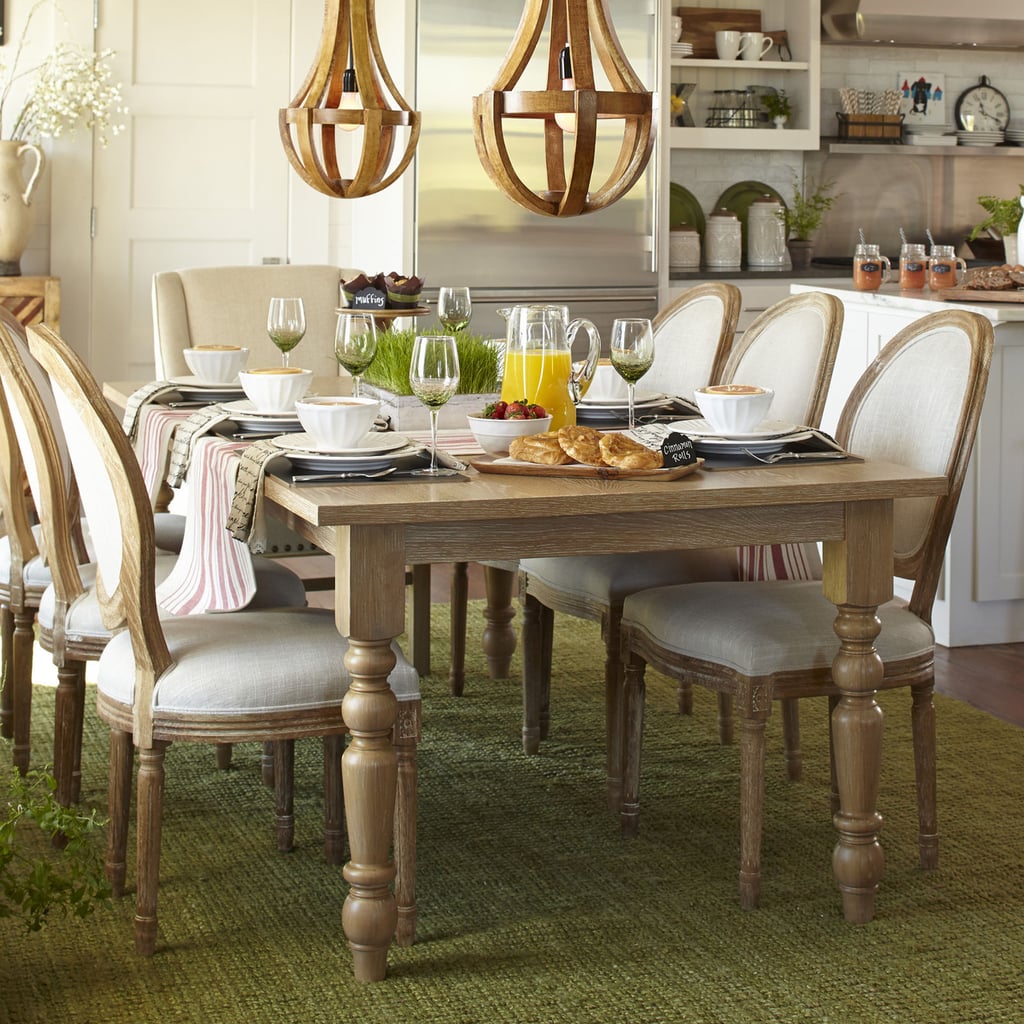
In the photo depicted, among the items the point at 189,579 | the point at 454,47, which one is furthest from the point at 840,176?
the point at 189,579

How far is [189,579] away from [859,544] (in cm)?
109

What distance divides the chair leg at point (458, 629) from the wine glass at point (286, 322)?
2.69ft

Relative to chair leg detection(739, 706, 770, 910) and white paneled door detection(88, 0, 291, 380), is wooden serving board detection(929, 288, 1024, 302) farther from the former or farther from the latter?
white paneled door detection(88, 0, 291, 380)

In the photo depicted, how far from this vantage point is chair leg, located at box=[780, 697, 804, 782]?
123 inches

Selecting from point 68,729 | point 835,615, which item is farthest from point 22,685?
point 835,615

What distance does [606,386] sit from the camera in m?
3.11

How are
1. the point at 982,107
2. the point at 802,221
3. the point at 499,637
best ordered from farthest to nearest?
1. the point at 982,107
2. the point at 802,221
3. the point at 499,637

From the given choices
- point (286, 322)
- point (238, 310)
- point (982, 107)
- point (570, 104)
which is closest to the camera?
point (570, 104)

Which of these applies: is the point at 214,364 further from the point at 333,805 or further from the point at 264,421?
the point at 333,805

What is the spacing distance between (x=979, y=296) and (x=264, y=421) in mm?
2373

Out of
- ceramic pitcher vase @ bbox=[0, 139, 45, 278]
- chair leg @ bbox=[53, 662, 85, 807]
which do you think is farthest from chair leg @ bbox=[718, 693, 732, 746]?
ceramic pitcher vase @ bbox=[0, 139, 45, 278]

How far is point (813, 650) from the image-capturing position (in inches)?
97.3

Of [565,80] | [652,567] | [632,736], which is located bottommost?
[632,736]

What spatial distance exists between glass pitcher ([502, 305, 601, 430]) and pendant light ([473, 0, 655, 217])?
380mm
